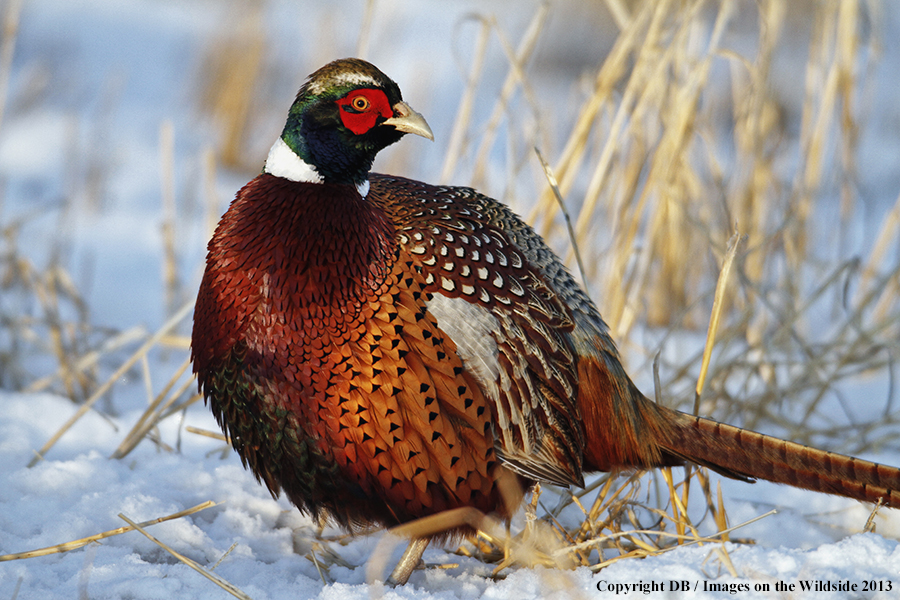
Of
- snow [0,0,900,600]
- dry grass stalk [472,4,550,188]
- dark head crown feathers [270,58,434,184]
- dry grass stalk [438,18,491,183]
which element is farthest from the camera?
dry grass stalk [438,18,491,183]

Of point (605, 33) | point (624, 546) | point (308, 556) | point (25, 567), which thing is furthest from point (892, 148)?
point (25, 567)

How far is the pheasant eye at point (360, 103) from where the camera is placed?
5.90 ft

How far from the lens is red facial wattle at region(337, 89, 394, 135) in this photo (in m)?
1.79

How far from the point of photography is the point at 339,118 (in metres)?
1.80

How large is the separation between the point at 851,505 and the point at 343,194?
1733mm

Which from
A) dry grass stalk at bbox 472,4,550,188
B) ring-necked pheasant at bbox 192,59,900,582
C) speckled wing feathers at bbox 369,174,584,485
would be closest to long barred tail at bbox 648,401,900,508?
ring-necked pheasant at bbox 192,59,900,582

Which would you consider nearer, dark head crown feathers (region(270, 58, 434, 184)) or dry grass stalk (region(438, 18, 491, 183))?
dark head crown feathers (region(270, 58, 434, 184))

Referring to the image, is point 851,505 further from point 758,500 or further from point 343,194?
point 343,194

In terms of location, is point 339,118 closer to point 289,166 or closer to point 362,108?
point 362,108

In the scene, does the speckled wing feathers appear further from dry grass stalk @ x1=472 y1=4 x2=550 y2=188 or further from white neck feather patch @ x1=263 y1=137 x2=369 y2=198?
dry grass stalk @ x1=472 y1=4 x2=550 y2=188

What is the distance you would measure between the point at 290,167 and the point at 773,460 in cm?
131

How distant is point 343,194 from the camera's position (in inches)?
70.0

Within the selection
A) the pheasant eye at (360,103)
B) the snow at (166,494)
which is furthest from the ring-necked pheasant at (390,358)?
the snow at (166,494)

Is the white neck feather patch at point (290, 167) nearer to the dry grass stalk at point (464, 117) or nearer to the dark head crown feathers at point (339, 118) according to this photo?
the dark head crown feathers at point (339, 118)
